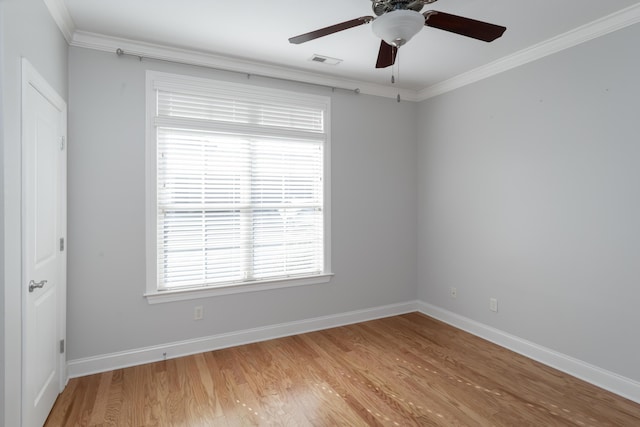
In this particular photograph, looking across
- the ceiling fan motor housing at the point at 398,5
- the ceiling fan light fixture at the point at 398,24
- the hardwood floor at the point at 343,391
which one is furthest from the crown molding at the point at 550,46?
the hardwood floor at the point at 343,391

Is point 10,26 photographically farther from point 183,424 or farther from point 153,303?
point 183,424

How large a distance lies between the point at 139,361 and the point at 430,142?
381 cm

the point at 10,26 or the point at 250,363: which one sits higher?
the point at 10,26

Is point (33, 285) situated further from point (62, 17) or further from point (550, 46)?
point (550, 46)

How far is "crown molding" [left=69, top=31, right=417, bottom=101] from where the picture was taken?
8.92 feet

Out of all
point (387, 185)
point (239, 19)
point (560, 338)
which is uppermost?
point (239, 19)

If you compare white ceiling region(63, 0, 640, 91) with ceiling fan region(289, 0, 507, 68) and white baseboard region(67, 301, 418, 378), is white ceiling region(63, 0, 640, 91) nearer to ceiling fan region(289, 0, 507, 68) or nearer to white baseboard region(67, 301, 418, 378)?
ceiling fan region(289, 0, 507, 68)

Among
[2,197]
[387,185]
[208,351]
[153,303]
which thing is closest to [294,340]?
[208,351]

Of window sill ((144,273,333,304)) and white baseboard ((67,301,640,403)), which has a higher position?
window sill ((144,273,333,304))

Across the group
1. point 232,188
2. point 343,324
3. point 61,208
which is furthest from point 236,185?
point 343,324

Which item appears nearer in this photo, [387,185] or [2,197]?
[2,197]

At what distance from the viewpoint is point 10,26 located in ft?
5.18

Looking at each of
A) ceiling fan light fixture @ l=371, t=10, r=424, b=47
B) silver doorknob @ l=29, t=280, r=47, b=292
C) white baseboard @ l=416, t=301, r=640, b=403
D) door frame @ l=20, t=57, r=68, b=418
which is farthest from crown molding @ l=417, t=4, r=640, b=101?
silver doorknob @ l=29, t=280, r=47, b=292

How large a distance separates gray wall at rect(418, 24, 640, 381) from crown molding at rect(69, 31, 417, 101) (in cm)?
98
